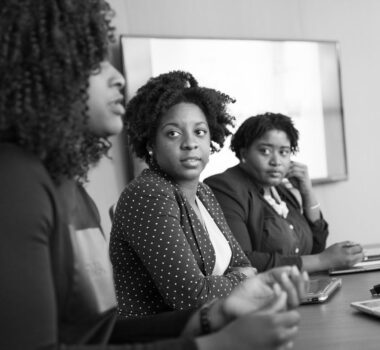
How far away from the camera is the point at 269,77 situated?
3.88 m

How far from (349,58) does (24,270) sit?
3.72 metres

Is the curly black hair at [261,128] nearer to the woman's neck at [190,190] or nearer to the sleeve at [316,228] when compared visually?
the sleeve at [316,228]

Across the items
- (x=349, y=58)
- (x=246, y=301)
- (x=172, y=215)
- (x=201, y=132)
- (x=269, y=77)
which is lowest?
(x=246, y=301)

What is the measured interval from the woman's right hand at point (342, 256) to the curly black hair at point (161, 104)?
615 mm

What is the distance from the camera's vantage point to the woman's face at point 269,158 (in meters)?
2.78

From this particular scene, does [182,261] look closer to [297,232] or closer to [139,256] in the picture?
[139,256]

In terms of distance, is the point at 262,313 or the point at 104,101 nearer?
the point at 262,313

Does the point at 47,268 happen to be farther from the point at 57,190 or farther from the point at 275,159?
the point at 275,159

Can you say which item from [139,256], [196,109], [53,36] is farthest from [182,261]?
[53,36]

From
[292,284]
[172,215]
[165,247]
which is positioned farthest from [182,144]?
[292,284]

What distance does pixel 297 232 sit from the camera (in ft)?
9.13

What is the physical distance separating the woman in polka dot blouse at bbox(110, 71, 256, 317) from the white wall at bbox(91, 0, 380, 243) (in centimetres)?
180

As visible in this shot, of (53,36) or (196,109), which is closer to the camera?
(53,36)

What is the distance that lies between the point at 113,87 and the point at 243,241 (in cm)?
147
